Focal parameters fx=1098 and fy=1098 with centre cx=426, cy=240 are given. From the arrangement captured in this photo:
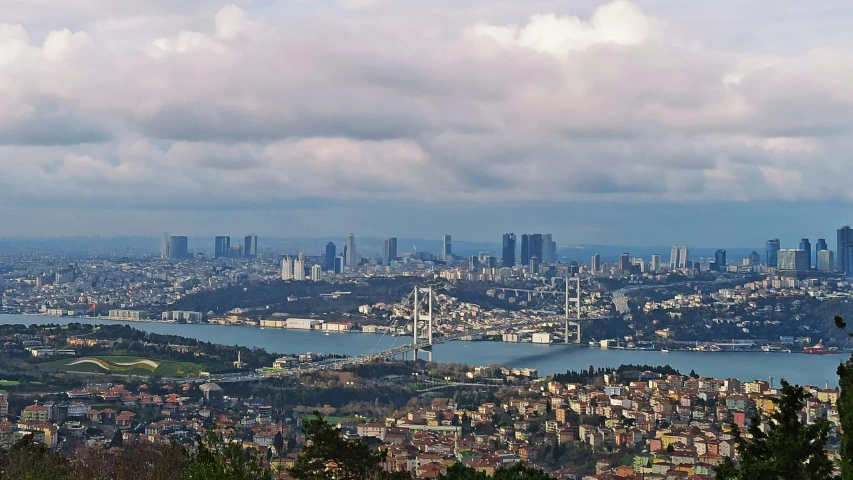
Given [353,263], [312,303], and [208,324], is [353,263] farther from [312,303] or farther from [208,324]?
[208,324]

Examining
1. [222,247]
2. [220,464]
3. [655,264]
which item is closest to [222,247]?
[222,247]

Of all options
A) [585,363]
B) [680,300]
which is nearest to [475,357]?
[585,363]

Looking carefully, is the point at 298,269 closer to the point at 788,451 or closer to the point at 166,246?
the point at 166,246

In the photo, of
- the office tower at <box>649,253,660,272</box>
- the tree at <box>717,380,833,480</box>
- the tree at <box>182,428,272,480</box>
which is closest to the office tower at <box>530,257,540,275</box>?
the office tower at <box>649,253,660,272</box>

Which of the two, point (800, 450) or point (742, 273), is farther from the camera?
point (742, 273)

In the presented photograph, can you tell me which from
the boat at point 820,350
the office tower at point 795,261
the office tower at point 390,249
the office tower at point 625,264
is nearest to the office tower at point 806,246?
the office tower at point 795,261

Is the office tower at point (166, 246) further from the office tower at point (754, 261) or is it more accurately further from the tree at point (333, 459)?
the tree at point (333, 459)

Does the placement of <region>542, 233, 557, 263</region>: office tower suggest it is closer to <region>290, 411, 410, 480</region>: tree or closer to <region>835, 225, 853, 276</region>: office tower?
<region>835, 225, 853, 276</region>: office tower
